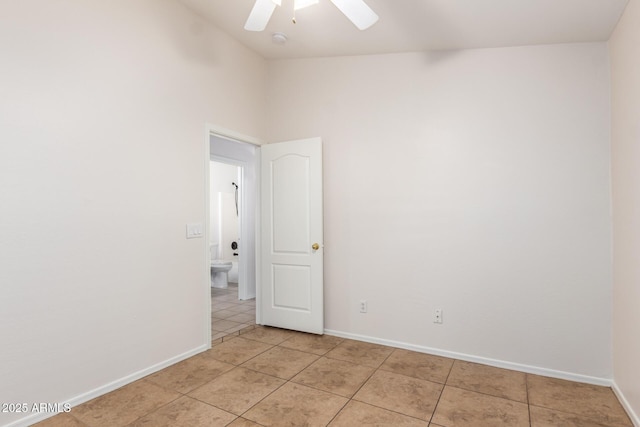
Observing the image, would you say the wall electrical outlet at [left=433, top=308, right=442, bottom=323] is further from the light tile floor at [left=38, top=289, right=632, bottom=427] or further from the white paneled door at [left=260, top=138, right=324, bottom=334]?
the white paneled door at [left=260, top=138, right=324, bottom=334]

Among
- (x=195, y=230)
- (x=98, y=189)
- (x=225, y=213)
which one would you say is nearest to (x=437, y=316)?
(x=195, y=230)

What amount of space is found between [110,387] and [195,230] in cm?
130

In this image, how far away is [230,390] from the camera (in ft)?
8.00

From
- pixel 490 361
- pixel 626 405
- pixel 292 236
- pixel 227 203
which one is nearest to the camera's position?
pixel 626 405

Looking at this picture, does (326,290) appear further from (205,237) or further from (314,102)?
(314,102)

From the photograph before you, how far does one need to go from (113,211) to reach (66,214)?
11.4 inches

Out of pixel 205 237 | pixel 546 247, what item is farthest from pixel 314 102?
pixel 546 247

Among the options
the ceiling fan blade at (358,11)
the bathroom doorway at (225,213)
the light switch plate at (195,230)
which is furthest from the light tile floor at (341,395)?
the bathroom doorway at (225,213)

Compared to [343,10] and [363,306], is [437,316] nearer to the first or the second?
[363,306]

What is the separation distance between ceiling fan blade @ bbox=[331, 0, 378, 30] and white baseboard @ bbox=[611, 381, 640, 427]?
282 centimetres

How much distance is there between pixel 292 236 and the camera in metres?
3.65

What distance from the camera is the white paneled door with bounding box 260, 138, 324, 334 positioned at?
11.6 feet

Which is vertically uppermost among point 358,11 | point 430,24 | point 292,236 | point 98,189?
point 430,24

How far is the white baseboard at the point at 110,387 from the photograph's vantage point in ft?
6.50
